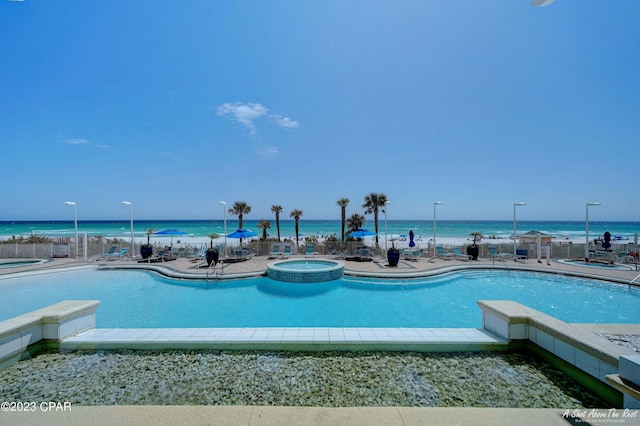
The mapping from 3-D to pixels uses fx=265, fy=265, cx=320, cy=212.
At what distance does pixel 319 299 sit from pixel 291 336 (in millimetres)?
4349

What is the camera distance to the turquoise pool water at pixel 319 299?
21.2 ft

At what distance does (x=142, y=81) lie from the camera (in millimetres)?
11250

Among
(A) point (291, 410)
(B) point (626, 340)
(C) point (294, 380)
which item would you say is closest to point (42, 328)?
(C) point (294, 380)

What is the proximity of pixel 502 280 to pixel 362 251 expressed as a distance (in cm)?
626

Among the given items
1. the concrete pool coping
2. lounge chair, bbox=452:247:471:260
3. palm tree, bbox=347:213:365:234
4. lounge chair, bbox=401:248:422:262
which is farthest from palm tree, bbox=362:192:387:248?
the concrete pool coping

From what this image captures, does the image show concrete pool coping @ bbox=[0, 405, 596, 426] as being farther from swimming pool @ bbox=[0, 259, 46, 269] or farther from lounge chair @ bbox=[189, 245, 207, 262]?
swimming pool @ bbox=[0, 259, 46, 269]

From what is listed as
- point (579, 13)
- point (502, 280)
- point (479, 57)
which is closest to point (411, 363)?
point (502, 280)

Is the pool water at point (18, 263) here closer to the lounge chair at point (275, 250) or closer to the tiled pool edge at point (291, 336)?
the lounge chair at point (275, 250)

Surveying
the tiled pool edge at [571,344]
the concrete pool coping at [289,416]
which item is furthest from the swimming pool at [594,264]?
the concrete pool coping at [289,416]

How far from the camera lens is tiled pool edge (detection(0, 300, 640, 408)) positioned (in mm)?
3365

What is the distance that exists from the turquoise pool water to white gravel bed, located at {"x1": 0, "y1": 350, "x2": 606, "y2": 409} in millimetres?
2701

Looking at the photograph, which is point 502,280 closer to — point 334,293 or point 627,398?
point 334,293

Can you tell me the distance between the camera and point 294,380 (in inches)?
118

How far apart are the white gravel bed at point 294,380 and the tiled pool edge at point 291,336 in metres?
0.13
